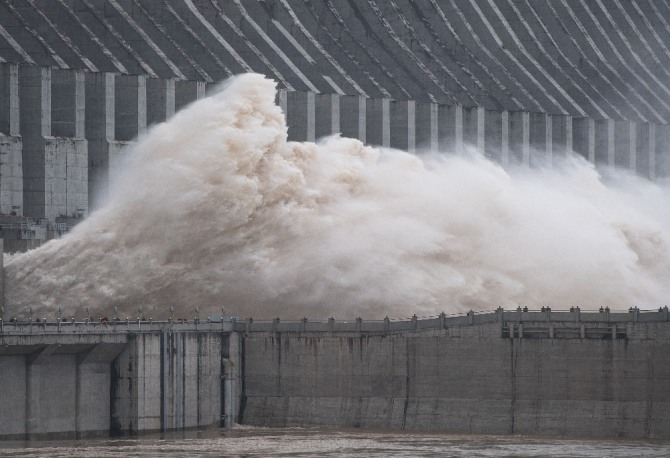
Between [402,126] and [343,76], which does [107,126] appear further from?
[343,76]

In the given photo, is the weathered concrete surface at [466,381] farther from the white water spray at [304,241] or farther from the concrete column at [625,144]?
the concrete column at [625,144]

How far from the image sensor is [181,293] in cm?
9938

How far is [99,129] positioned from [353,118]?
74.3 feet

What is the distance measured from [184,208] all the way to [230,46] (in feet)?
111

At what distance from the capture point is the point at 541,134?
147 meters

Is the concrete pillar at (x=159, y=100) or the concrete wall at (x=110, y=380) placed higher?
the concrete pillar at (x=159, y=100)

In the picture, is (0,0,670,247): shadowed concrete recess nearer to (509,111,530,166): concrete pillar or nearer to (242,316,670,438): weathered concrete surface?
(509,111,530,166): concrete pillar

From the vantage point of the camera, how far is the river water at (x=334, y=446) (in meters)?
81.4

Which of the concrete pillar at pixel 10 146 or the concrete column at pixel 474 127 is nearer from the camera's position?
the concrete pillar at pixel 10 146

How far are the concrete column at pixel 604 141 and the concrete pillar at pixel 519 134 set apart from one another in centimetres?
868

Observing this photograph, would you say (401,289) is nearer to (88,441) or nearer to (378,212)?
(378,212)

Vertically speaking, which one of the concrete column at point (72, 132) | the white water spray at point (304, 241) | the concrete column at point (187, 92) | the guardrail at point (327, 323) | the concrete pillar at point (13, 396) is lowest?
the concrete pillar at point (13, 396)

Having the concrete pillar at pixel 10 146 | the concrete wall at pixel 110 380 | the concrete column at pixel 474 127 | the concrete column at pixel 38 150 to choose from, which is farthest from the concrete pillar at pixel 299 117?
the concrete wall at pixel 110 380

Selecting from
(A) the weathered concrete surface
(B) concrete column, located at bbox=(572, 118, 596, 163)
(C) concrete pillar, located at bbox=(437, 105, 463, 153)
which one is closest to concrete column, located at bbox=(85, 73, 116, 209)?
(A) the weathered concrete surface
